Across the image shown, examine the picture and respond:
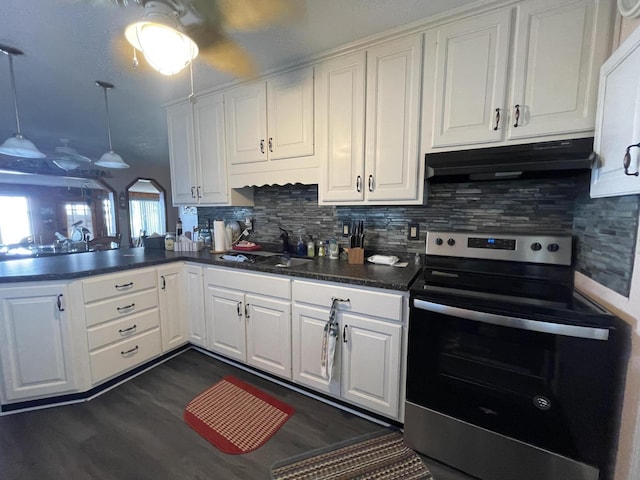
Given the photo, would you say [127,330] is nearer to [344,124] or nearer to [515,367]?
[344,124]

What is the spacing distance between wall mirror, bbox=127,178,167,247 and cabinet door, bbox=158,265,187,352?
5.07m

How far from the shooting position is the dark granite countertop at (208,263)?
1.57 m

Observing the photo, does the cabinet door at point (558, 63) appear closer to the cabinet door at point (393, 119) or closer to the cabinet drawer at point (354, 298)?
the cabinet door at point (393, 119)

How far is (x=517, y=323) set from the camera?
113 centimetres

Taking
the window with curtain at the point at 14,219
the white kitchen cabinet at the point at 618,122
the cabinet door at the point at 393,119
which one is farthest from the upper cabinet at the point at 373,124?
the window with curtain at the point at 14,219

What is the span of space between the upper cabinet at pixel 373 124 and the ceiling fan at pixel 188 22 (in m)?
0.51

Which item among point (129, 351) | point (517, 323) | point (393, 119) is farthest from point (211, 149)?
point (517, 323)

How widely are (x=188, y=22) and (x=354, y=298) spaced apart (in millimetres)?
1792

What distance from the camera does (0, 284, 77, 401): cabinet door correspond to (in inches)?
64.7

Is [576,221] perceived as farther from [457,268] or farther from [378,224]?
[378,224]

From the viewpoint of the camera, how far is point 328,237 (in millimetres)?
2320

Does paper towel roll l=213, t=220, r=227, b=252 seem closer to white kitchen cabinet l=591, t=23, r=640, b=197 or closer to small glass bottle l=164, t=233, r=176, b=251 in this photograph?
small glass bottle l=164, t=233, r=176, b=251

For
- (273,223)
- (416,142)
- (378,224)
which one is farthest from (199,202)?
(416,142)

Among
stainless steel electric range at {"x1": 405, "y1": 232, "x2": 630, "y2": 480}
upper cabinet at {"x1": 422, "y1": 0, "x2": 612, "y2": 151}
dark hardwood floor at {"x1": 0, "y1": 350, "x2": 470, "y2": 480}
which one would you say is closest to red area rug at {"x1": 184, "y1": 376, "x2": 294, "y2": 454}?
dark hardwood floor at {"x1": 0, "y1": 350, "x2": 470, "y2": 480}
